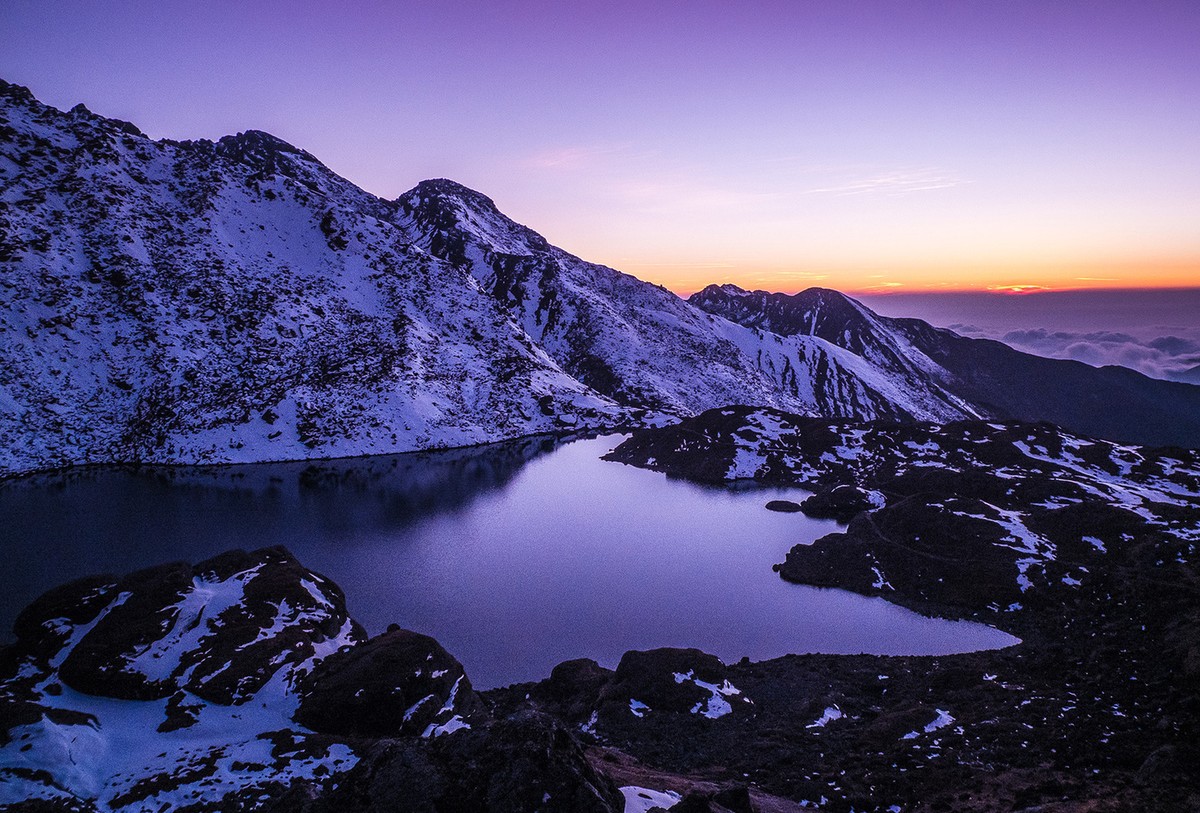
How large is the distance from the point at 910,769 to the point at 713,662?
12256 millimetres

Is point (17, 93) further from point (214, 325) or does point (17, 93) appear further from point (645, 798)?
point (645, 798)

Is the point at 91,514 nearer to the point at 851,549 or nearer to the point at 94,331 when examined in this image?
the point at 94,331

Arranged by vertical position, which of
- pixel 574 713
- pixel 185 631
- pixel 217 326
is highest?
pixel 217 326

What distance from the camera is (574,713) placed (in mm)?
32906

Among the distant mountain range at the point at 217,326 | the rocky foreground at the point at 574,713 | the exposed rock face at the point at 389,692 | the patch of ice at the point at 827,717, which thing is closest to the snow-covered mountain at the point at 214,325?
the distant mountain range at the point at 217,326

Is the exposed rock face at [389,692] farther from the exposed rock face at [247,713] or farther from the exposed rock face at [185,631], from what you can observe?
the exposed rock face at [185,631]

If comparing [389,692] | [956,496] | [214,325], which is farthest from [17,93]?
[956,496]

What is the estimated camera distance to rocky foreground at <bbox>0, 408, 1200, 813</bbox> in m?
16.2

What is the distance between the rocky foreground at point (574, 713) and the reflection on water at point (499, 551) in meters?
5.81

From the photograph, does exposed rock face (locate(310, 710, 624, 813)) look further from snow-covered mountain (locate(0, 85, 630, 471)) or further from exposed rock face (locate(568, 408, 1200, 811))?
snow-covered mountain (locate(0, 85, 630, 471))

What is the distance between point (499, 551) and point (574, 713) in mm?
30865

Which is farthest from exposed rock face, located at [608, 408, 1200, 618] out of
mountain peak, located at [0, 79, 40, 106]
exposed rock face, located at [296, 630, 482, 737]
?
mountain peak, located at [0, 79, 40, 106]

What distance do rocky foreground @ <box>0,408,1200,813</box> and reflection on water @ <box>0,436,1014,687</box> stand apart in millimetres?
5806

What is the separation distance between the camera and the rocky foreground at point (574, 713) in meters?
16.2
